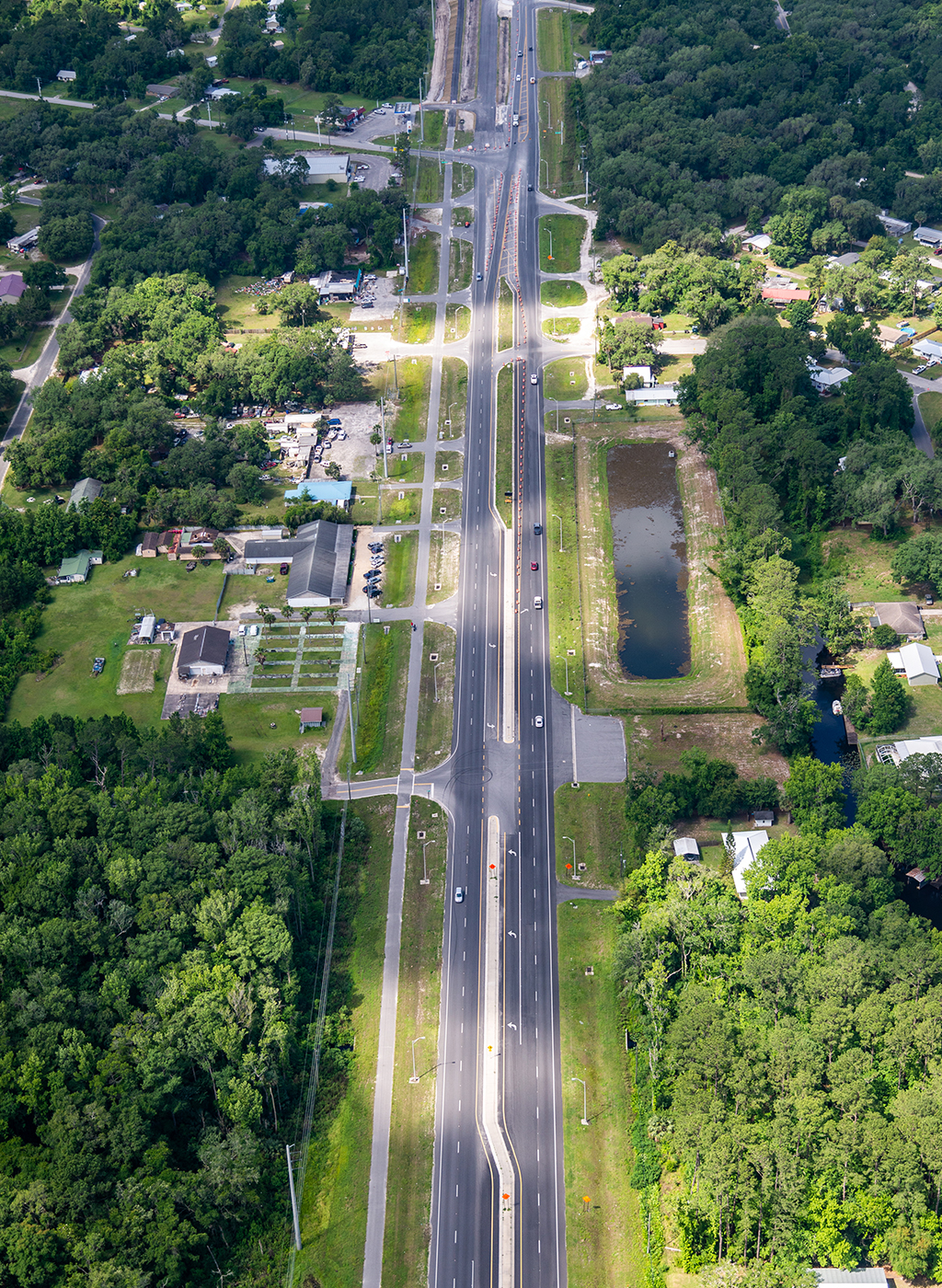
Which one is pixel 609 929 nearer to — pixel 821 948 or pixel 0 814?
pixel 821 948

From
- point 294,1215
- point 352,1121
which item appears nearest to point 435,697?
point 352,1121

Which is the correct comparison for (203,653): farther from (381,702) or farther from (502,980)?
(502,980)

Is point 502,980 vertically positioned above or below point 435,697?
below

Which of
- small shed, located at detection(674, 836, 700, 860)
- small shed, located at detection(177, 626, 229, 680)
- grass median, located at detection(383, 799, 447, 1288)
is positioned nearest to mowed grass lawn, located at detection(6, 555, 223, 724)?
small shed, located at detection(177, 626, 229, 680)

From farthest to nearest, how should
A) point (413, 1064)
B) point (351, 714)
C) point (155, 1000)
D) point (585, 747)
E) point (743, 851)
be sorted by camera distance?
point (351, 714), point (585, 747), point (743, 851), point (413, 1064), point (155, 1000)

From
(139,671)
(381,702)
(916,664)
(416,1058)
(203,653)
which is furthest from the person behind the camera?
(139,671)

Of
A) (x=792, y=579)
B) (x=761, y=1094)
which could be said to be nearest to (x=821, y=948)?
(x=761, y=1094)

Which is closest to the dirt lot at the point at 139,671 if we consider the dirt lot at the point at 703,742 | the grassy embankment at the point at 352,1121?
the grassy embankment at the point at 352,1121
